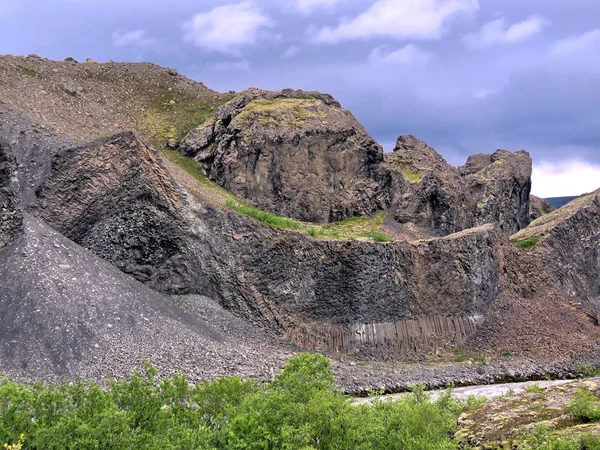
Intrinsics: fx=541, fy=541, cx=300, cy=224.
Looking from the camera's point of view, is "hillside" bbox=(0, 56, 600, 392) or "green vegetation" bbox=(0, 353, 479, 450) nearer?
"green vegetation" bbox=(0, 353, 479, 450)

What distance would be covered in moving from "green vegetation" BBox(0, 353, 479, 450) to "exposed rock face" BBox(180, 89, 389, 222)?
35288mm

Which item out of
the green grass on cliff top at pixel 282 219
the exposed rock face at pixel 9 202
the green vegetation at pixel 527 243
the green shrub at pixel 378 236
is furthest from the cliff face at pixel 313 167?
the exposed rock face at pixel 9 202

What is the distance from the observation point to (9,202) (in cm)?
2875

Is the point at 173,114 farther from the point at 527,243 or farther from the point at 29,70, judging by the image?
the point at 527,243

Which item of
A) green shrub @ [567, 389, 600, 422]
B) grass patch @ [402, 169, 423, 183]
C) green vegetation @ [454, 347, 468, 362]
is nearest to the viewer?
green shrub @ [567, 389, 600, 422]

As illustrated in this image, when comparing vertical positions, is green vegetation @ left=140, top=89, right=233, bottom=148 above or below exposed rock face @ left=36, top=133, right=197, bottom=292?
above

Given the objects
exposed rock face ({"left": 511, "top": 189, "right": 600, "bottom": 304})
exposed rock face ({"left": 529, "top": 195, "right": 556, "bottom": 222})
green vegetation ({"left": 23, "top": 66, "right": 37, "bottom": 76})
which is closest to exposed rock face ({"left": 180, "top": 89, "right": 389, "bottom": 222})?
green vegetation ({"left": 23, "top": 66, "right": 37, "bottom": 76})

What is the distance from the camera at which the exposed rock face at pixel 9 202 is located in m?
28.2

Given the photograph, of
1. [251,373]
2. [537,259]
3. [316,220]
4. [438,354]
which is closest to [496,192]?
[537,259]

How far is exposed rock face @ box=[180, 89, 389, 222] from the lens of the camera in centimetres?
4809

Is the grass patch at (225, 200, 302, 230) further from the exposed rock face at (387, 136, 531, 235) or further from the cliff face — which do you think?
the exposed rock face at (387, 136, 531, 235)

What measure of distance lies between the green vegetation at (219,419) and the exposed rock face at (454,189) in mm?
43277

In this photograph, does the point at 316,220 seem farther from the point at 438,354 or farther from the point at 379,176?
the point at 438,354

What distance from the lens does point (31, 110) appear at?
131 ft
